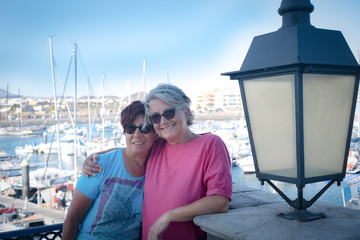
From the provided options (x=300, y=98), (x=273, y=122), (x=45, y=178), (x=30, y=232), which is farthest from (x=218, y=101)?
(x=300, y=98)

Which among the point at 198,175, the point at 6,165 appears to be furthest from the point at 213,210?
the point at 6,165

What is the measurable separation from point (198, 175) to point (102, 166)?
2.31 feet

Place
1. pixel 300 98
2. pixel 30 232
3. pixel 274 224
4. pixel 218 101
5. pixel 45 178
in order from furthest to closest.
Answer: pixel 218 101
pixel 45 178
pixel 30 232
pixel 274 224
pixel 300 98

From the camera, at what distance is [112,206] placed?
7.25 ft

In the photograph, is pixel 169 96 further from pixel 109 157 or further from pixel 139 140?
pixel 109 157

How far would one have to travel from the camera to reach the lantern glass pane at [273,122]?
1.50 metres

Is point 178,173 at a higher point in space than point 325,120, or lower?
lower

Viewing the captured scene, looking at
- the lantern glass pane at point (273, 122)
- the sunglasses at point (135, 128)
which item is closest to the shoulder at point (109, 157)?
the sunglasses at point (135, 128)

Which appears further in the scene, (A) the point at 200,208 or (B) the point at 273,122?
(A) the point at 200,208

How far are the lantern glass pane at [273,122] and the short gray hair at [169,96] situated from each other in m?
0.63

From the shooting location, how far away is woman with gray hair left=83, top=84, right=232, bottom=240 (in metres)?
1.83

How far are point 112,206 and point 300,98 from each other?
137 cm

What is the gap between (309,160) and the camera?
59.9 inches

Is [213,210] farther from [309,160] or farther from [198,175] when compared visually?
[309,160]
